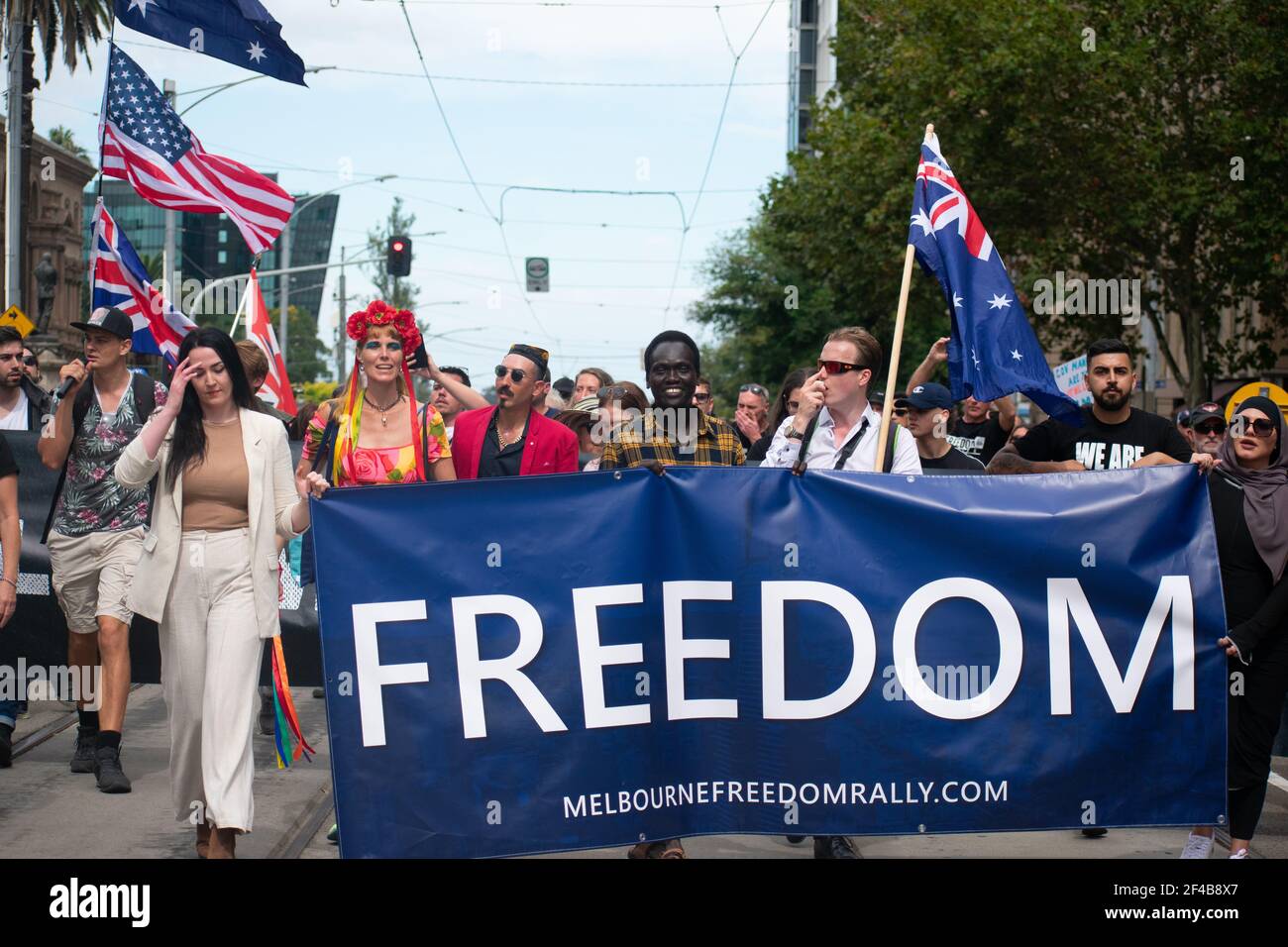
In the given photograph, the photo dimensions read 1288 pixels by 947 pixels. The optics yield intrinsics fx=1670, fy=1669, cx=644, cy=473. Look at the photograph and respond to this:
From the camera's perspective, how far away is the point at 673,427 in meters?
6.48

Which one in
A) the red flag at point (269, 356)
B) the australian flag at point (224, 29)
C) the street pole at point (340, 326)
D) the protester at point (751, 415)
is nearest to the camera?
the australian flag at point (224, 29)

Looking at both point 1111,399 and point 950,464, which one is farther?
point 950,464

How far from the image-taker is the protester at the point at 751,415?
37.3 feet

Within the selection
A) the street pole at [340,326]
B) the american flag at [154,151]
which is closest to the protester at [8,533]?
the american flag at [154,151]

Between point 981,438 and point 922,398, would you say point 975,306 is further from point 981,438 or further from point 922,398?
point 981,438

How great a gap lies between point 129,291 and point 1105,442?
20.1ft

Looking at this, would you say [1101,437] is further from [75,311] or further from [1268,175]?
[75,311]

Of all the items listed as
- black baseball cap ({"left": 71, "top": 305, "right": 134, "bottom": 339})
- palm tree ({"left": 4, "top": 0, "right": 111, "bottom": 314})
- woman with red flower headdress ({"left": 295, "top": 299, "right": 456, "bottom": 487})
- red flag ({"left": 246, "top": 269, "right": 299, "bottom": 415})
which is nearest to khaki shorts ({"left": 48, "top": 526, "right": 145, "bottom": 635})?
black baseball cap ({"left": 71, "top": 305, "right": 134, "bottom": 339})

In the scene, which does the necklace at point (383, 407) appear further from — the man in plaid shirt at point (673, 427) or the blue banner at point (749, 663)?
the blue banner at point (749, 663)

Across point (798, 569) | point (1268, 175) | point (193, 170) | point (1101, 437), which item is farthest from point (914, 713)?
point (1268, 175)

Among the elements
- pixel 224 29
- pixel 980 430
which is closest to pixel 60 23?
pixel 224 29

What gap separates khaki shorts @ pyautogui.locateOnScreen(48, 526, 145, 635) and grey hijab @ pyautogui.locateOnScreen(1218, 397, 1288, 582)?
4921mm

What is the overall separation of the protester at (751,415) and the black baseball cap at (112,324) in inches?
180
